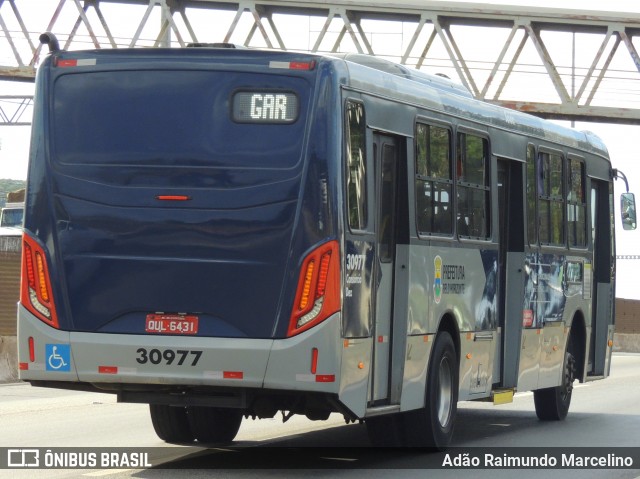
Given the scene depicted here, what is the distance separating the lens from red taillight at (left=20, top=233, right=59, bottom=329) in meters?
11.7

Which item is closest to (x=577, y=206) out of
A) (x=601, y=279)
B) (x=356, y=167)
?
(x=601, y=279)

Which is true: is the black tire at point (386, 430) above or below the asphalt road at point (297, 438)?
above

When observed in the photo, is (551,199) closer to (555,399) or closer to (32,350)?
(555,399)

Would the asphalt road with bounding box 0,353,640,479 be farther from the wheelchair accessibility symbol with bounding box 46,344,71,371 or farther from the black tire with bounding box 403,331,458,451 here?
the wheelchair accessibility symbol with bounding box 46,344,71,371

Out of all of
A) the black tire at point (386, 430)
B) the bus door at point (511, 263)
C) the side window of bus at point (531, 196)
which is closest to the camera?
the black tire at point (386, 430)

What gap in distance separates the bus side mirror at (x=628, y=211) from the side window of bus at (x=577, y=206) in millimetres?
1367

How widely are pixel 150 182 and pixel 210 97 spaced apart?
755 mm

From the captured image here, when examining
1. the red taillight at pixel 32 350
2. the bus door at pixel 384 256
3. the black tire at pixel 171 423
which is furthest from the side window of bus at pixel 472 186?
the red taillight at pixel 32 350

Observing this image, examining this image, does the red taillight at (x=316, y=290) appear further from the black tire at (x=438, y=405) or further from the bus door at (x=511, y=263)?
the bus door at (x=511, y=263)

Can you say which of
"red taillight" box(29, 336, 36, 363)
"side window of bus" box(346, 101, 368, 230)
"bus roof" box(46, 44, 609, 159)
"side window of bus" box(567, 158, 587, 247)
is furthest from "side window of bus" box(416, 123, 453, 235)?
"side window of bus" box(567, 158, 587, 247)

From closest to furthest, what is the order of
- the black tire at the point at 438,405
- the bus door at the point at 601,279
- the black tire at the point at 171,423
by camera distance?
1. the black tire at the point at 438,405
2. the black tire at the point at 171,423
3. the bus door at the point at 601,279

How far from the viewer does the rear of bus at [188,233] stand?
37.0 ft

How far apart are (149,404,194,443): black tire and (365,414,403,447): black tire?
1578mm

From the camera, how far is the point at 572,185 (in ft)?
Result: 59.0
